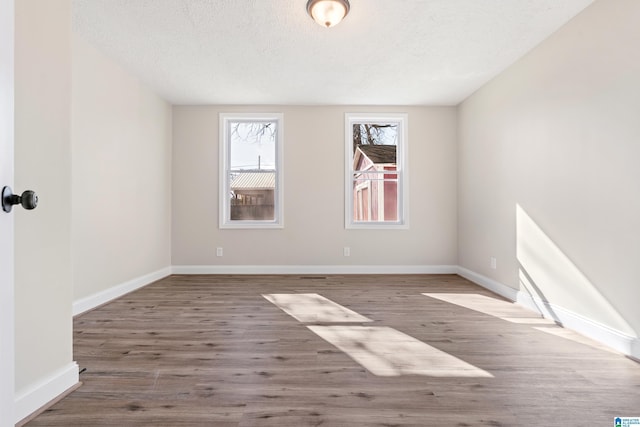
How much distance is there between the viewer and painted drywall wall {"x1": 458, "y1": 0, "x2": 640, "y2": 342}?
80.5 inches

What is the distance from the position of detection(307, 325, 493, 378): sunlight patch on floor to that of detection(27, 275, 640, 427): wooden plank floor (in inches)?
Answer: 2.4

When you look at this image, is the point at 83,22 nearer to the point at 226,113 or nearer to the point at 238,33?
the point at 238,33

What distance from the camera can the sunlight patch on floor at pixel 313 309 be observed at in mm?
2676

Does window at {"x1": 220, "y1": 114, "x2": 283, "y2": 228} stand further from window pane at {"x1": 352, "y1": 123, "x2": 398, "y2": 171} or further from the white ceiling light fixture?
the white ceiling light fixture

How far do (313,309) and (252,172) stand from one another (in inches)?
101

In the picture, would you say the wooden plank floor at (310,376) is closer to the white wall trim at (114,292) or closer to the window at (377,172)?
the white wall trim at (114,292)

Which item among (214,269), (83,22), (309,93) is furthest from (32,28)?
(214,269)

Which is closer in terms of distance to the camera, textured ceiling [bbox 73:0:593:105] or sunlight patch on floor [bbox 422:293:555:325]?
textured ceiling [bbox 73:0:593:105]

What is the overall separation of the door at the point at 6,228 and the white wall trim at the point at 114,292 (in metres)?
2.33

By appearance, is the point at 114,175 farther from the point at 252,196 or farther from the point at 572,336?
the point at 572,336

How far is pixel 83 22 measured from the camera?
2604 millimetres

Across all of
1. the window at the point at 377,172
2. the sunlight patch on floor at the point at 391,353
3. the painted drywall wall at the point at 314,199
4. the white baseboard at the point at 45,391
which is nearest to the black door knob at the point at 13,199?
the white baseboard at the point at 45,391

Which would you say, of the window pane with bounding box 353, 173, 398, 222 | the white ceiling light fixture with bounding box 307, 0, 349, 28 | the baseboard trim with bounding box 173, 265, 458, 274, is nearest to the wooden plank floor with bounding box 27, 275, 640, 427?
the baseboard trim with bounding box 173, 265, 458, 274

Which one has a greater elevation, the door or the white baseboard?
the door
